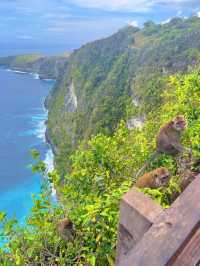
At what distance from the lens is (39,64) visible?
485ft

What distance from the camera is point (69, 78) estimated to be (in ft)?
328

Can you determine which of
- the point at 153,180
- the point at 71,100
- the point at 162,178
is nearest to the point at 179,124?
the point at 162,178

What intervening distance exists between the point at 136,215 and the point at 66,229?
8.60 feet

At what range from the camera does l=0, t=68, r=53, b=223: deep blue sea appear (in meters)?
49.8

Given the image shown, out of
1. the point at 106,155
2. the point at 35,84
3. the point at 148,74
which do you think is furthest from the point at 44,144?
the point at 106,155

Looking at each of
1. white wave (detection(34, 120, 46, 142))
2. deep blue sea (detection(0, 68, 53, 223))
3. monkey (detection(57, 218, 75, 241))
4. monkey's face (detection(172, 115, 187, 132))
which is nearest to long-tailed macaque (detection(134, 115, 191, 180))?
monkey's face (detection(172, 115, 187, 132))

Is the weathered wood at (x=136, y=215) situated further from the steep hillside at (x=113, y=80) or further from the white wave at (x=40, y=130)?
the white wave at (x=40, y=130)

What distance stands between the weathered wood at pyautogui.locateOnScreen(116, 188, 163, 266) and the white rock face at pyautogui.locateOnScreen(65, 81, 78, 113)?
82784 millimetres

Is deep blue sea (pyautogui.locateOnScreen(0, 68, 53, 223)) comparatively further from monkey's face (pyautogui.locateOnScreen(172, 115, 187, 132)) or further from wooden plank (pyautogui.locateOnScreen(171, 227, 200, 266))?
wooden plank (pyautogui.locateOnScreen(171, 227, 200, 266))

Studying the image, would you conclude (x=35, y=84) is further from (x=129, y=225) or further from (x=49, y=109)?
(x=129, y=225)

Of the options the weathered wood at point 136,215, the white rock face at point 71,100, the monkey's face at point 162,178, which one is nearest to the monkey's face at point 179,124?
the monkey's face at point 162,178

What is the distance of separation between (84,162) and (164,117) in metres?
2.37

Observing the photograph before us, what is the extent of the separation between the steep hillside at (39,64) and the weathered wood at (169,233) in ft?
428

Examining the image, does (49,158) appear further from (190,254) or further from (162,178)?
(190,254)
